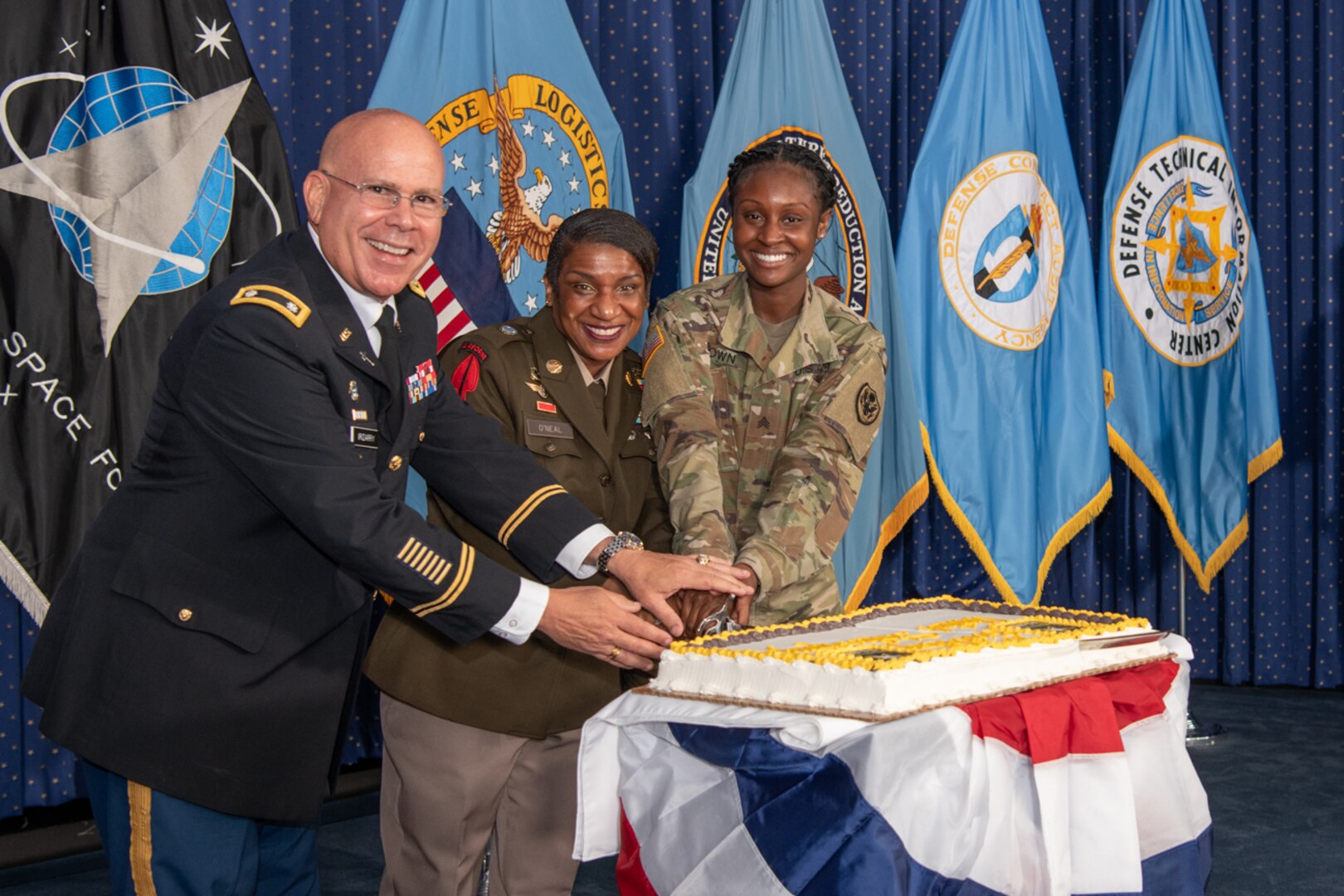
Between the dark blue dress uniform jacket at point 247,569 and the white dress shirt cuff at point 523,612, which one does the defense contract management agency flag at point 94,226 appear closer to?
the dark blue dress uniform jacket at point 247,569

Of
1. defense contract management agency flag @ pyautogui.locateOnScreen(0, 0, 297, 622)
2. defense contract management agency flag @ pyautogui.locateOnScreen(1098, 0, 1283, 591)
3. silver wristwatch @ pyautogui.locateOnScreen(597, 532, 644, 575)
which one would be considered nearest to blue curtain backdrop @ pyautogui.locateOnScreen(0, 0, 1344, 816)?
defense contract management agency flag @ pyautogui.locateOnScreen(1098, 0, 1283, 591)

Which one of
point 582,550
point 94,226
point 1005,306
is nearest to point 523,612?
point 582,550

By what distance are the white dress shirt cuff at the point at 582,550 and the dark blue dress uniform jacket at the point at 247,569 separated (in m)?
0.25

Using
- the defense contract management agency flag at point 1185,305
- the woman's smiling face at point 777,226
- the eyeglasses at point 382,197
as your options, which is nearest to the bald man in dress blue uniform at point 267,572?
the eyeglasses at point 382,197

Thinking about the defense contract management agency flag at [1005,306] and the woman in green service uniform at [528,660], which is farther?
the defense contract management agency flag at [1005,306]

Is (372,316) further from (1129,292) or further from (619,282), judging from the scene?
(1129,292)

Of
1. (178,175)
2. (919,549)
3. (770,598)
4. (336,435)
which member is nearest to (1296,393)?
(919,549)

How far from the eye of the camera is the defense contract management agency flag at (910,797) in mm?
1396

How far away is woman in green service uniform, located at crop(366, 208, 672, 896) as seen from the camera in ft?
6.72

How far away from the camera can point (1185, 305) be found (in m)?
4.89

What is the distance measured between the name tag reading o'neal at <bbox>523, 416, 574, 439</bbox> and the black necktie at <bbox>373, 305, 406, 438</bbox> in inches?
14.0

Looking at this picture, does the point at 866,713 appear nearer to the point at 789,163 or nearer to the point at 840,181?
the point at 789,163

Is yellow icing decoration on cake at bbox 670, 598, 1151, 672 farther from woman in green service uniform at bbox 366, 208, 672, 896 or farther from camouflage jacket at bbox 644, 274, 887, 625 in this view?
woman in green service uniform at bbox 366, 208, 672, 896

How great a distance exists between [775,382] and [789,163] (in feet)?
1.35
